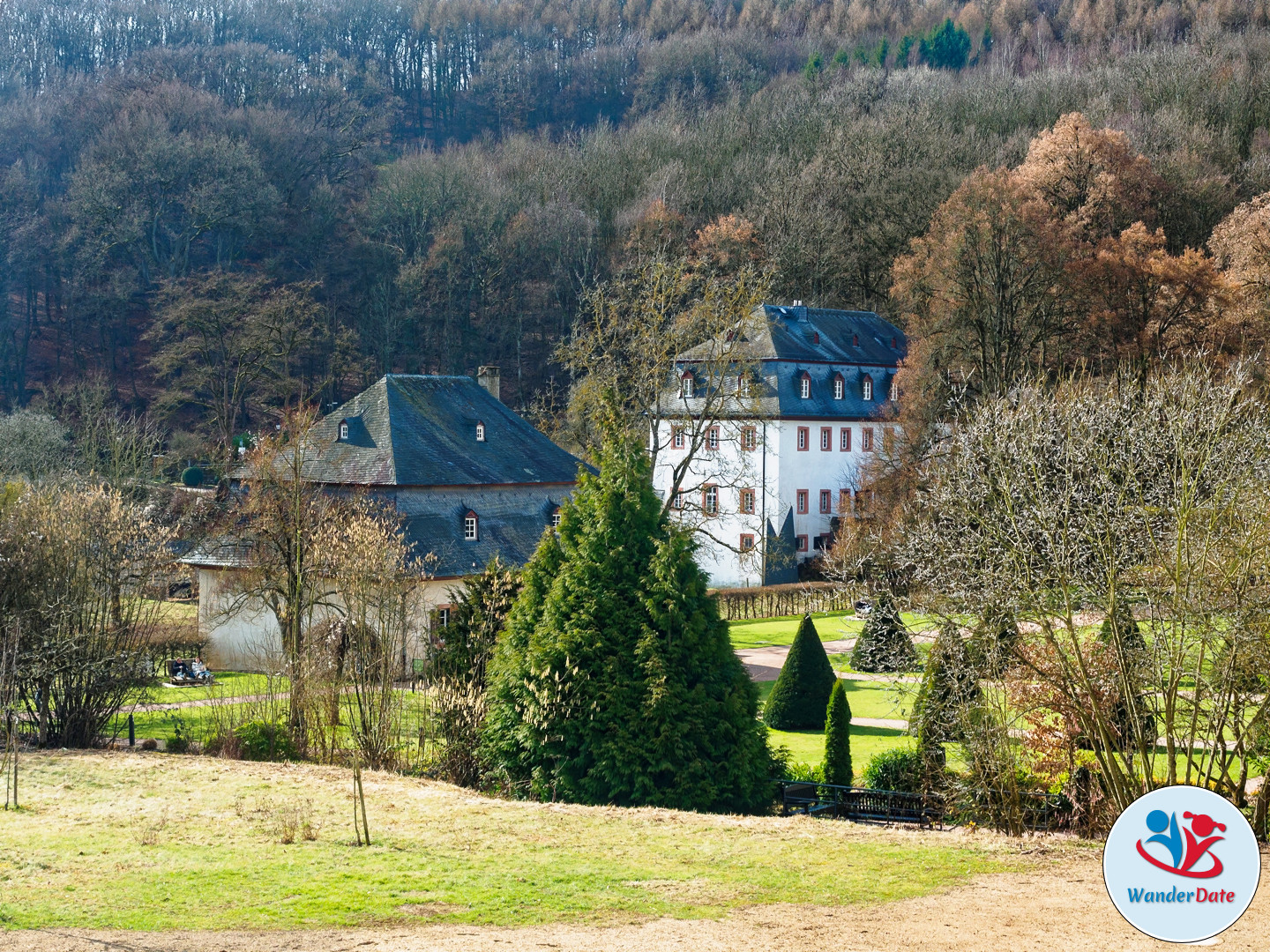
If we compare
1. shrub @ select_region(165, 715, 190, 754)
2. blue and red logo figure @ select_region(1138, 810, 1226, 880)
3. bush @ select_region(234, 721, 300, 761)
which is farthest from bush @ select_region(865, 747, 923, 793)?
shrub @ select_region(165, 715, 190, 754)

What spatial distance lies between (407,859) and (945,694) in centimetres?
874

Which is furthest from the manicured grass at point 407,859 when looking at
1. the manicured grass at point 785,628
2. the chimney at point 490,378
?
the chimney at point 490,378

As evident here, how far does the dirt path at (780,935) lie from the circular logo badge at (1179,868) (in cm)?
261

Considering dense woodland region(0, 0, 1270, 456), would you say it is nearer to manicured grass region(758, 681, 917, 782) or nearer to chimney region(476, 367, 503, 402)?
chimney region(476, 367, 503, 402)

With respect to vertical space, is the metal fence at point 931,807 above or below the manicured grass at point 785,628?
below

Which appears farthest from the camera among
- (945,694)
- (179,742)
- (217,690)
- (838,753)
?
(217,690)

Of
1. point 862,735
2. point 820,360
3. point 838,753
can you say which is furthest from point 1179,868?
point 820,360

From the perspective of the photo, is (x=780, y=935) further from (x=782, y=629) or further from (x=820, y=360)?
(x=820, y=360)

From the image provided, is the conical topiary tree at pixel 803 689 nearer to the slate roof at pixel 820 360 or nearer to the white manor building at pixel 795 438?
the white manor building at pixel 795 438

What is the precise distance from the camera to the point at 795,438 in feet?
167

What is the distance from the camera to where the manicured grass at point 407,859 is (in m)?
10.9

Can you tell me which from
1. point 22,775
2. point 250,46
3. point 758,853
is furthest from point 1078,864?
point 250,46

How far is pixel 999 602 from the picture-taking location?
15.3 meters

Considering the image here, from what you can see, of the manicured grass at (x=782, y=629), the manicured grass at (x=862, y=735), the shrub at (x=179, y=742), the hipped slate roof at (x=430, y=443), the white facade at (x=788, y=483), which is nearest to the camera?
the shrub at (x=179, y=742)
